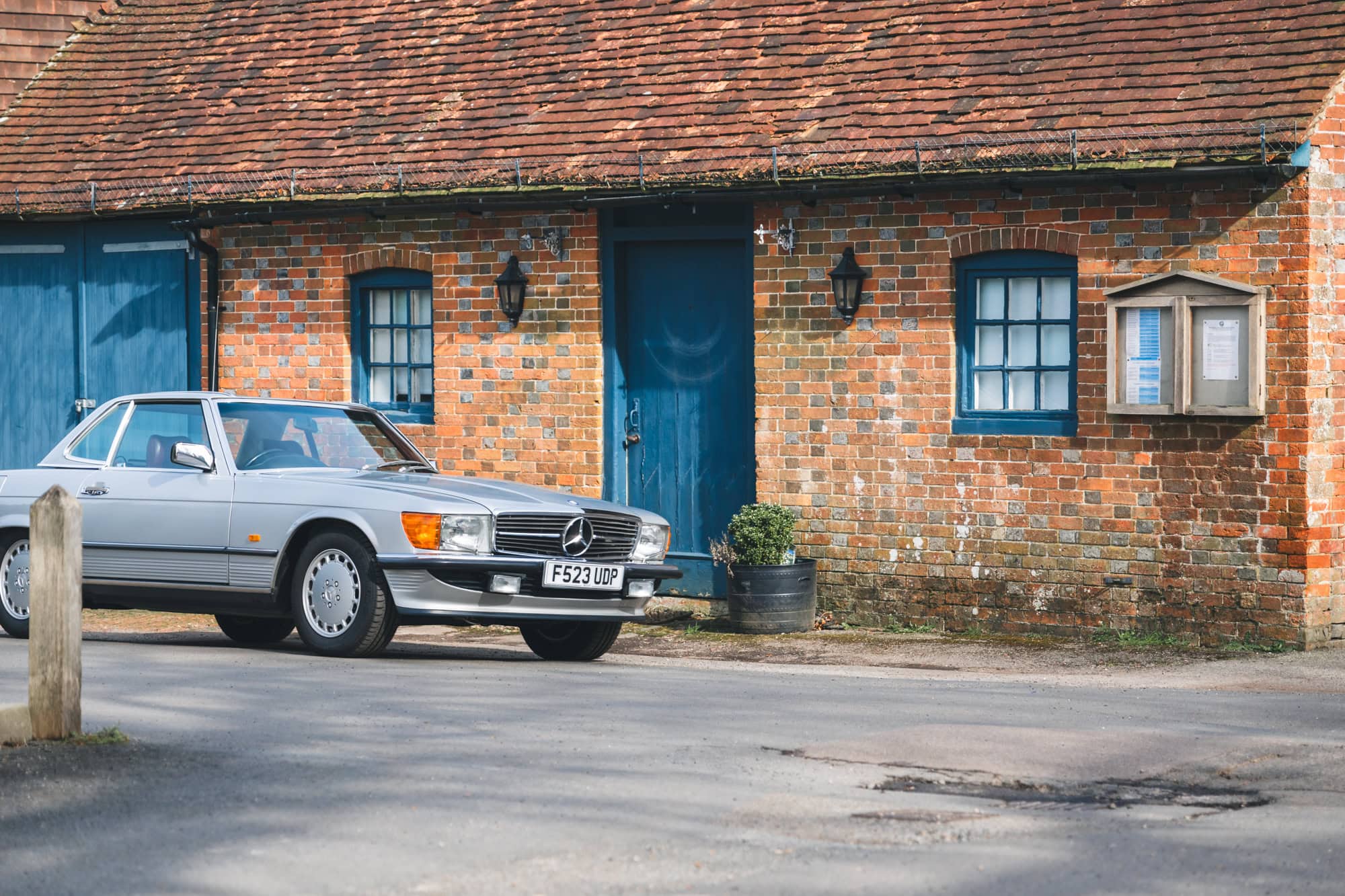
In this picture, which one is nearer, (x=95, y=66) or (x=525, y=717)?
(x=525, y=717)

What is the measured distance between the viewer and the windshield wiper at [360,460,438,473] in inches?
488

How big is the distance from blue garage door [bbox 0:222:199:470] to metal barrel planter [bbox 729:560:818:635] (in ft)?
21.1

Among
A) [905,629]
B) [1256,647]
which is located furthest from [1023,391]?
[1256,647]

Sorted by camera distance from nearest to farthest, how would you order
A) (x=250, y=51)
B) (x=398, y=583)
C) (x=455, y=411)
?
(x=398, y=583), (x=455, y=411), (x=250, y=51)

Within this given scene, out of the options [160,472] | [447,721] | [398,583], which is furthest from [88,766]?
[160,472]

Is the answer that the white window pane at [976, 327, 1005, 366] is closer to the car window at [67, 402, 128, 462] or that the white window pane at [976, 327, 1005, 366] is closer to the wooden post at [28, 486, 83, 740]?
the car window at [67, 402, 128, 462]

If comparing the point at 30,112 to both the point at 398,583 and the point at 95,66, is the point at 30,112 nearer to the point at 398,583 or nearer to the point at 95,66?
the point at 95,66

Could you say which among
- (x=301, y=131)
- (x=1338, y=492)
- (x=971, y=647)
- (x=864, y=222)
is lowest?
(x=971, y=647)

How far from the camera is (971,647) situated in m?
13.6

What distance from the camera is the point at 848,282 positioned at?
1466 centimetres

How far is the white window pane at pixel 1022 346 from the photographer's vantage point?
14234 millimetres

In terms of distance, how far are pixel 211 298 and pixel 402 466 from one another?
6155 millimetres

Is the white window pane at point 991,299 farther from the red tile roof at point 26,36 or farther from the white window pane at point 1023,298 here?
the red tile roof at point 26,36

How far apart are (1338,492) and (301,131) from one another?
9.42 metres
